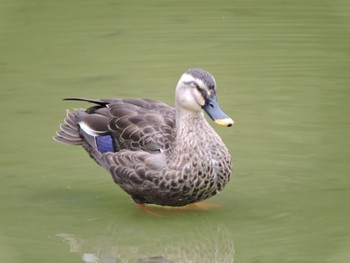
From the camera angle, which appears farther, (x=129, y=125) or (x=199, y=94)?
(x=129, y=125)

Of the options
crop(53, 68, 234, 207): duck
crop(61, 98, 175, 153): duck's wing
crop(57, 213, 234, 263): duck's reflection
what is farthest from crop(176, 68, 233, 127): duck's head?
crop(57, 213, 234, 263): duck's reflection

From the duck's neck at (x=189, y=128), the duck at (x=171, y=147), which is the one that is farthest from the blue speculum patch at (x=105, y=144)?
the duck's neck at (x=189, y=128)

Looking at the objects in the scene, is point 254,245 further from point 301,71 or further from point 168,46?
point 168,46

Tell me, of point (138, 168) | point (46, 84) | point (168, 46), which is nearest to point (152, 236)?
point (138, 168)

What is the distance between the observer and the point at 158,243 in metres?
7.80

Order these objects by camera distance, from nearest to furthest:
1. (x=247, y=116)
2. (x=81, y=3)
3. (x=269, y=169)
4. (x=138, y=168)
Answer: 1. (x=138, y=168)
2. (x=269, y=169)
3. (x=247, y=116)
4. (x=81, y=3)

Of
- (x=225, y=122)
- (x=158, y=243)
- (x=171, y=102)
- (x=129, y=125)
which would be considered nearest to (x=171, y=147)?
(x=129, y=125)

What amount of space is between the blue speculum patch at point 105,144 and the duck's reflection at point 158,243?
0.60m

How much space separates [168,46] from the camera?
11562 millimetres

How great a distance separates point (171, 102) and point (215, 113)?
211cm

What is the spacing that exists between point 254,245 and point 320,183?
1120mm

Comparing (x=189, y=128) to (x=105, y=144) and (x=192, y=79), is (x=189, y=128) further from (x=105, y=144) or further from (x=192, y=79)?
(x=105, y=144)

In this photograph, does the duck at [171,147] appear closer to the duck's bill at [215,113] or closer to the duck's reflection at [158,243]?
the duck's bill at [215,113]

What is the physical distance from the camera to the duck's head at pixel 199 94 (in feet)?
26.7
